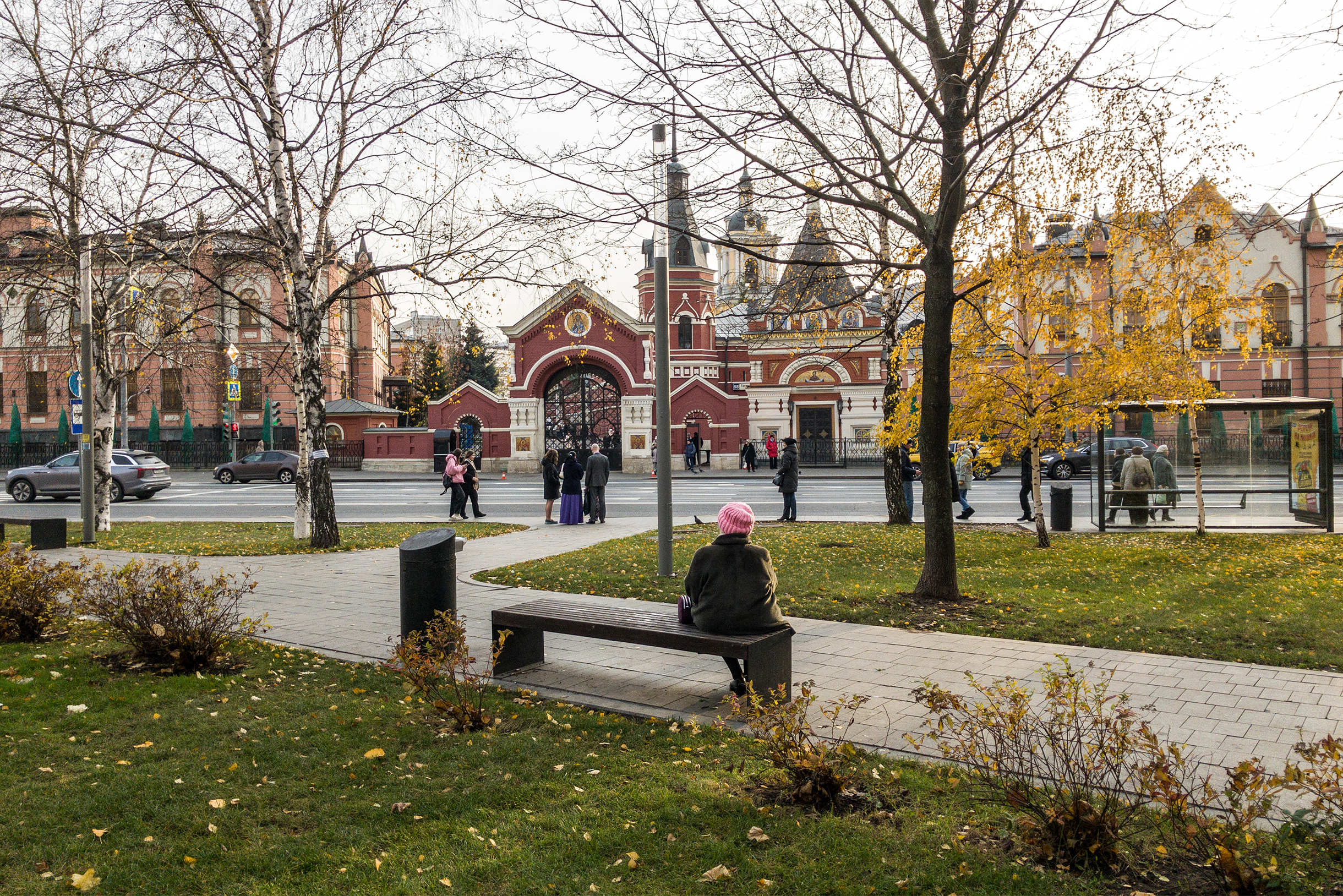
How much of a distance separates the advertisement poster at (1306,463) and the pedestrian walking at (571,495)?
13.3 metres

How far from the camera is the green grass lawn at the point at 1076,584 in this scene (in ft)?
25.5

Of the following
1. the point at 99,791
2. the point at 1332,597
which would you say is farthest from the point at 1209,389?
the point at 99,791

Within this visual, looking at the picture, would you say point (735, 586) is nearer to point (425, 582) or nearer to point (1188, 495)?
point (425, 582)

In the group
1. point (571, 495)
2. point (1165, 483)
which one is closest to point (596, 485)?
point (571, 495)

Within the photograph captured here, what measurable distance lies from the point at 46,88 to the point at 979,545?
14.6m

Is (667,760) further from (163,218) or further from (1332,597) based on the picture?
(163,218)

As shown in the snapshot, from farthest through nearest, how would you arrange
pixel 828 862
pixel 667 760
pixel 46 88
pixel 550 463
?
pixel 550 463, pixel 46 88, pixel 667 760, pixel 828 862

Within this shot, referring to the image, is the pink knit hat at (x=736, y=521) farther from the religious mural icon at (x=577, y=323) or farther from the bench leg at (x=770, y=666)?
the religious mural icon at (x=577, y=323)

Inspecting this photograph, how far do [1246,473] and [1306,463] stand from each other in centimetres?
91

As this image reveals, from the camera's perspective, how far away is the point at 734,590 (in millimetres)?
5871

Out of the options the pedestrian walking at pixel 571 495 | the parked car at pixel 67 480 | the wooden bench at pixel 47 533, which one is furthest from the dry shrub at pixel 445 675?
the parked car at pixel 67 480

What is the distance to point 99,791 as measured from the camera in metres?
4.39

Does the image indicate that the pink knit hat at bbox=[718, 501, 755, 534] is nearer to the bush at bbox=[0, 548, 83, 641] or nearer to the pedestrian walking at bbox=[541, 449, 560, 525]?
the bush at bbox=[0, 548, 83, 641]

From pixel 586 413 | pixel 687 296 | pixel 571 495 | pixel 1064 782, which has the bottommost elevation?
pixel 1064 782
